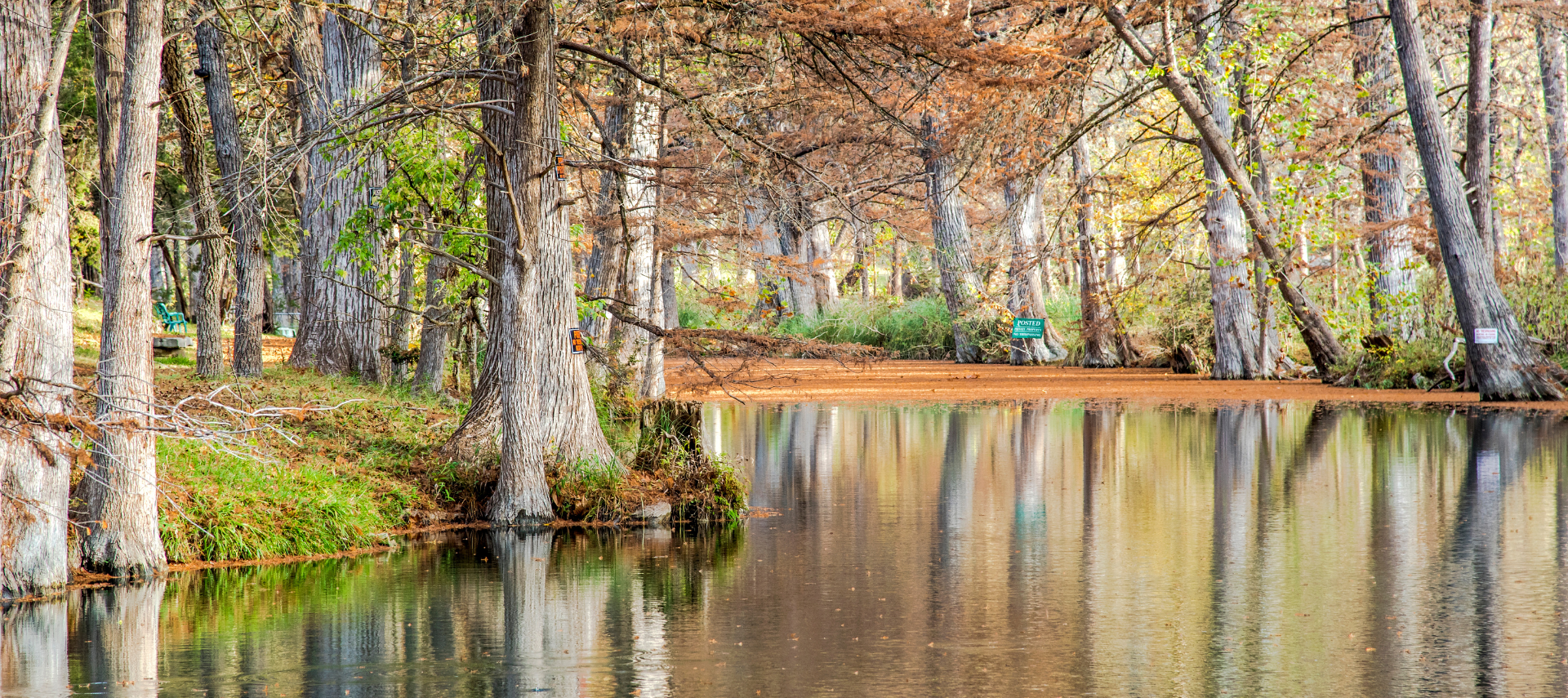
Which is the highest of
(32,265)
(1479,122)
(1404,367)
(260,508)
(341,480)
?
(1479,122)

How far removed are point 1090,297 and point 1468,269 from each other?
9.00m

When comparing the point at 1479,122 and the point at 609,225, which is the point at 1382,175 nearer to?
the point at 1479,122

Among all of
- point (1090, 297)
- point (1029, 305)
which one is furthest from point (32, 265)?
point (1029, 305)

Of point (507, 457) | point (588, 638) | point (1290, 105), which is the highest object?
point (1290, 105)

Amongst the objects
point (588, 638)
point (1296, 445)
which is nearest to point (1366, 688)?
point (588, 638)

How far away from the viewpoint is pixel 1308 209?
23.6 m

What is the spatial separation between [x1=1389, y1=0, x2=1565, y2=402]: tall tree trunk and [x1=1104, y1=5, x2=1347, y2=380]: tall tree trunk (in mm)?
2537

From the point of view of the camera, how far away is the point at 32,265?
814 cm

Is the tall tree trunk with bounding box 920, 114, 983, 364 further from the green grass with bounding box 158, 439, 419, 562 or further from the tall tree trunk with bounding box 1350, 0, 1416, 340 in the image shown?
the green grass with bounding box 158, 439, 419, 562

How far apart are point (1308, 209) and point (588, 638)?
64.0ft

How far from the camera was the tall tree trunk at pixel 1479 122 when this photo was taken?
77.2ft

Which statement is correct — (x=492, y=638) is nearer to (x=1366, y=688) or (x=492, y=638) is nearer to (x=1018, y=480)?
(x=1366, y=688)

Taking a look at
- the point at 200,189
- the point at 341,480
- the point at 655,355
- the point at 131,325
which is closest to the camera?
the point at 131,325

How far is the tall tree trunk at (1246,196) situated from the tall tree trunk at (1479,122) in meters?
3.23
